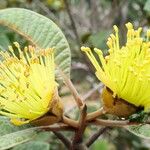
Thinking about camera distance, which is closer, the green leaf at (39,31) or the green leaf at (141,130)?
the green leaf at (141,130)

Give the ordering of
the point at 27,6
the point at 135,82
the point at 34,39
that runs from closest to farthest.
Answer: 1. the point at 135,82
2. the point at 34,39
3. the point at 27,6

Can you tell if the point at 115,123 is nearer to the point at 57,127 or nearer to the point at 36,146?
the point at 57,127

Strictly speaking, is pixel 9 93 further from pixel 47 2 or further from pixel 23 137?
pixel 47 2

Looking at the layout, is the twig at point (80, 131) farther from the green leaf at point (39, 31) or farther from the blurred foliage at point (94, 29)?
the blurred foliage at point (94, 29)

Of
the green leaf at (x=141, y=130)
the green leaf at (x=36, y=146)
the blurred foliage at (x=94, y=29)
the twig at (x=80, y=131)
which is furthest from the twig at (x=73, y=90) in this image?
the blurred foliage at (x=94, y=29)

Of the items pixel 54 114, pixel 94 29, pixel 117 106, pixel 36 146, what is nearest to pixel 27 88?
pixel 54 114

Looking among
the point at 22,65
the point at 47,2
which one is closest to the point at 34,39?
the point at 22,65
